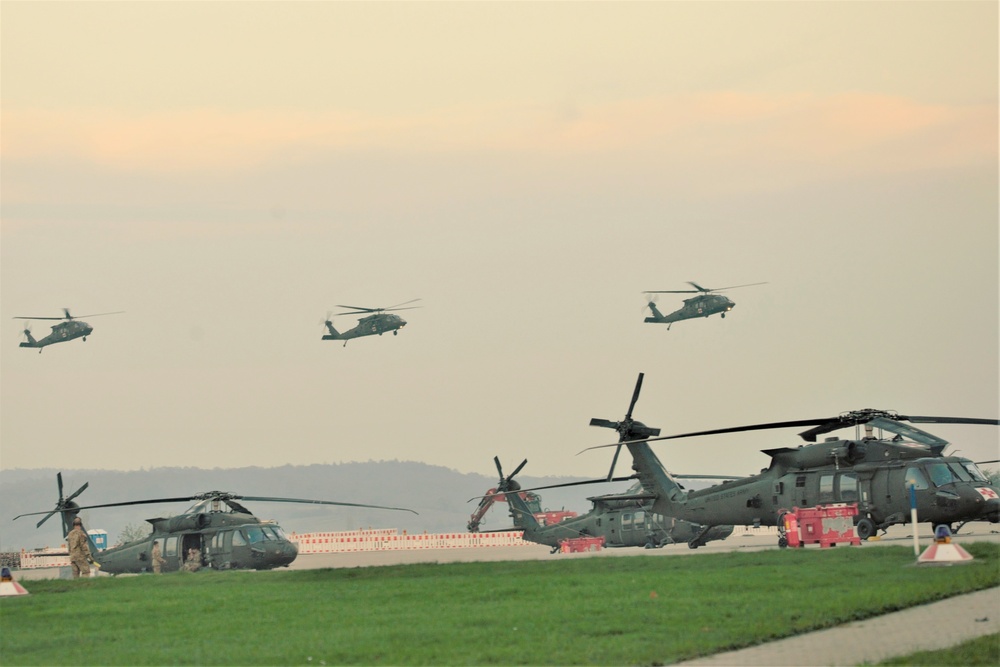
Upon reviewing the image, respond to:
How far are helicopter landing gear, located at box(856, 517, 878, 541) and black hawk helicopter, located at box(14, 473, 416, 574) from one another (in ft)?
43.8

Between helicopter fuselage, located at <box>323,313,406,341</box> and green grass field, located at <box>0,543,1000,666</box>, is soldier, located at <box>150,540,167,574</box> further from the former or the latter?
helicopter fuselage, located at <box>323,313,406,341</box>

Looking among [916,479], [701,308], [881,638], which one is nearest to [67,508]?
[916,479]

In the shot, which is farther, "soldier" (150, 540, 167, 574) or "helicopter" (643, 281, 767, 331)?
"helicopter" (643, 281, 767, 331)

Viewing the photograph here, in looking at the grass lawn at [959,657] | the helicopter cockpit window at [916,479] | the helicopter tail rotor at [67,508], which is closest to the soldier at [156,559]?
the helicopter tail rotor at [67,508]

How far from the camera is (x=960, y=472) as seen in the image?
32.2 meters

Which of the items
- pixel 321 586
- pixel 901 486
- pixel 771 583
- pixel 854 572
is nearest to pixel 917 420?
→ pixel 901 486

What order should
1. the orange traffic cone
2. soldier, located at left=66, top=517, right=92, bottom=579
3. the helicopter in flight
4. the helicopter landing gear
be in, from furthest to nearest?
soldier, located at left=66, top=517, right=92, bottom=579
the helicopter landing gear
the helicopter in flight
the orange traffic cone

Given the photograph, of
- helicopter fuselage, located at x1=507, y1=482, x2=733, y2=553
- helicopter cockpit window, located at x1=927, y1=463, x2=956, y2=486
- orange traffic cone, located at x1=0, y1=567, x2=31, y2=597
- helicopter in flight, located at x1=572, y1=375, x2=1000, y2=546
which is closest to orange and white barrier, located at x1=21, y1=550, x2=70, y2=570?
helicopter fuselage, located at x1=507, y1=482, x2=733, y2=553

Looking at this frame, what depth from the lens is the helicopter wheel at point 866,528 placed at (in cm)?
3284

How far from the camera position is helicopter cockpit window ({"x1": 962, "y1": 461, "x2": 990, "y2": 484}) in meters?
32.4

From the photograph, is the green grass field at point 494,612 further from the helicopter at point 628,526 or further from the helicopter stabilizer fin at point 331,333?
the helicopter stabilizer fin at point 331,333

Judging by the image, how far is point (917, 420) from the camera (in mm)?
30562

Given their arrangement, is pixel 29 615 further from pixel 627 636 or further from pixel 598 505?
pixel 598 505

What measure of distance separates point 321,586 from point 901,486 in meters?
15.6
